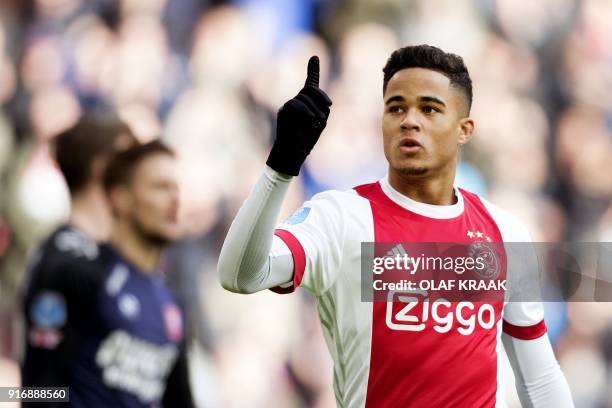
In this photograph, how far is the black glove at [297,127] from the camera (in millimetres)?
2230

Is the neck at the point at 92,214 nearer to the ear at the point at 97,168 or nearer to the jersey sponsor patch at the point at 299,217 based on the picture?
the ear at the point at 97,168

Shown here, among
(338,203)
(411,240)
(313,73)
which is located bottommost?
(411,240)

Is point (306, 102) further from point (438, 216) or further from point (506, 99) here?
point (506, 99)

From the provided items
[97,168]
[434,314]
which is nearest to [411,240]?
[434,314]

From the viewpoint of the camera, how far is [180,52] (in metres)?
6.55

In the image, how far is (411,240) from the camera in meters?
2.85

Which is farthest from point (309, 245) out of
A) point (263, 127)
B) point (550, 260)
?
point (263, 127)

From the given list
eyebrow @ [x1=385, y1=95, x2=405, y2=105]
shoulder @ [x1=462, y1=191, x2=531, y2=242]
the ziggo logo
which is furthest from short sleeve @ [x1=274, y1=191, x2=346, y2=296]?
shoulder @ [x1=462, y1=191, x2=531, y2=242]

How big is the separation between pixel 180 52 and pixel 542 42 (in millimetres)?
3033

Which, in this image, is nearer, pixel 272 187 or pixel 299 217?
pixel 272 187

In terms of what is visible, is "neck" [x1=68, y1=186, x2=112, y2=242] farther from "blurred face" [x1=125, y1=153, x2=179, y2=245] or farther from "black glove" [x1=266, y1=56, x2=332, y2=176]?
"black glove" [x1=266, y1=56, x2=332, y2=176]

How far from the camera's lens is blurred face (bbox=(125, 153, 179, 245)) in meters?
3.86

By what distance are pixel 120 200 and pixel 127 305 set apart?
1.63 feet

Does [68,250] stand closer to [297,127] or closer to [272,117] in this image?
[297,127]
